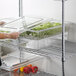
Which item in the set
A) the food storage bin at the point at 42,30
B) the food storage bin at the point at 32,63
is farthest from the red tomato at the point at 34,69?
the food storage bin at the point at 42,30

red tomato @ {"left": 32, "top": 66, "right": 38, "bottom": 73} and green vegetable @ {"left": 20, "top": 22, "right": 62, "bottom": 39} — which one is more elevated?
green vegetable @ {"left": 20, "top": 22, "right": 62, "bottom": 39}

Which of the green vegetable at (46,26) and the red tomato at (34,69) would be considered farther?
the red tomato at (34,69)

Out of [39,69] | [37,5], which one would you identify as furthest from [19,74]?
[37,5]

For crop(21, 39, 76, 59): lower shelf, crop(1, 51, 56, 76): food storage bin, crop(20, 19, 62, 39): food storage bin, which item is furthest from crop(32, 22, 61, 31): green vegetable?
crop(1, 51, 56, 76): food storage bin

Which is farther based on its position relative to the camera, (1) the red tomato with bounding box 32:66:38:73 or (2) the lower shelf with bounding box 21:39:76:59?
(1) the red tomato with bounding box 32:66:38:73

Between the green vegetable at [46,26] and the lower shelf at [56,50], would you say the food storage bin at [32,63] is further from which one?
the green vegetable at [46,26]

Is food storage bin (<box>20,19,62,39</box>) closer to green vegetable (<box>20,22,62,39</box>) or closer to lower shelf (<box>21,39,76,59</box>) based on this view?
green vegetable (<box>20,22,62,39</box>)

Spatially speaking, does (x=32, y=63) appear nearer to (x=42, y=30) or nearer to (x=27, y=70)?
(x=27, y=70)

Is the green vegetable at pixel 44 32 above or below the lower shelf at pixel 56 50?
above

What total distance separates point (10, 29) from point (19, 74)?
0.42m

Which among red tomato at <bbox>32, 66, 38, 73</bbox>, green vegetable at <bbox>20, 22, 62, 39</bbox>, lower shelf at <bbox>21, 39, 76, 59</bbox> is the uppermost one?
green vegetable at <bbox>20, 22, 62, 39</bbox>

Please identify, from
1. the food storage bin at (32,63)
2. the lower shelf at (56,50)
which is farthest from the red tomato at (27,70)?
the lower shelf at (56,50)

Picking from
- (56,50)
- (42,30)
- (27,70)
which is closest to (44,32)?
(42,30)

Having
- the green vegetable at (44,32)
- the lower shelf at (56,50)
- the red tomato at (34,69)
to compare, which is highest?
the green vegetable at (44,32)
